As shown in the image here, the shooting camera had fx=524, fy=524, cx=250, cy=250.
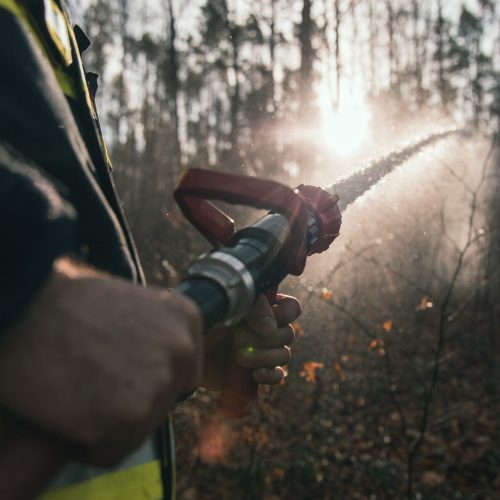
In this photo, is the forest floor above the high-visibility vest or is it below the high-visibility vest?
below

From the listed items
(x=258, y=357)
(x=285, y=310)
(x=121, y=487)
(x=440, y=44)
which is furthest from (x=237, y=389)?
(x=440, y=44)

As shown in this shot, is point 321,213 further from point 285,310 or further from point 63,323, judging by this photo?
point 63,323

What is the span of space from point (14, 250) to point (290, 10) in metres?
10.7

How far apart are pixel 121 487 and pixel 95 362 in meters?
0.37

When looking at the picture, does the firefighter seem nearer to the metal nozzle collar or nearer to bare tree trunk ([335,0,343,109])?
the metal nozzle collar

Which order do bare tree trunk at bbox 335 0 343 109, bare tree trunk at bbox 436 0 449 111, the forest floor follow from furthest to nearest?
bare tree trunk at bbox 436 0 449 111 → bare tree trunk at bbox 335 0 343 109 → the forest floor

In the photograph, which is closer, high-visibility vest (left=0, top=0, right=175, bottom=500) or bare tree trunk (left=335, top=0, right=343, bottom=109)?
high-visibility vest (left=0, top=0, right=175, bottom=500)

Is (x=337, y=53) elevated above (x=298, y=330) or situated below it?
above

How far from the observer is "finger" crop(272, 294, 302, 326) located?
1205 millimetres

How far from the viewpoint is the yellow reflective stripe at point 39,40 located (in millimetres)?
753

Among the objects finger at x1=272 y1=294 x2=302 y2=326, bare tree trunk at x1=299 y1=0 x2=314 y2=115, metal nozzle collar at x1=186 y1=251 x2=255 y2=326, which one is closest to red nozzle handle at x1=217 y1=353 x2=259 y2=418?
finger at x1=272 y1=294 x2=302 y2=326

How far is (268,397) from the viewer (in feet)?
12.9

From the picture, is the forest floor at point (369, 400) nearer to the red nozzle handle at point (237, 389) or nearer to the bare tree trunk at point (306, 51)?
the red nozzle handle at point (237, 389)

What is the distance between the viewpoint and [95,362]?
1.72 feet
